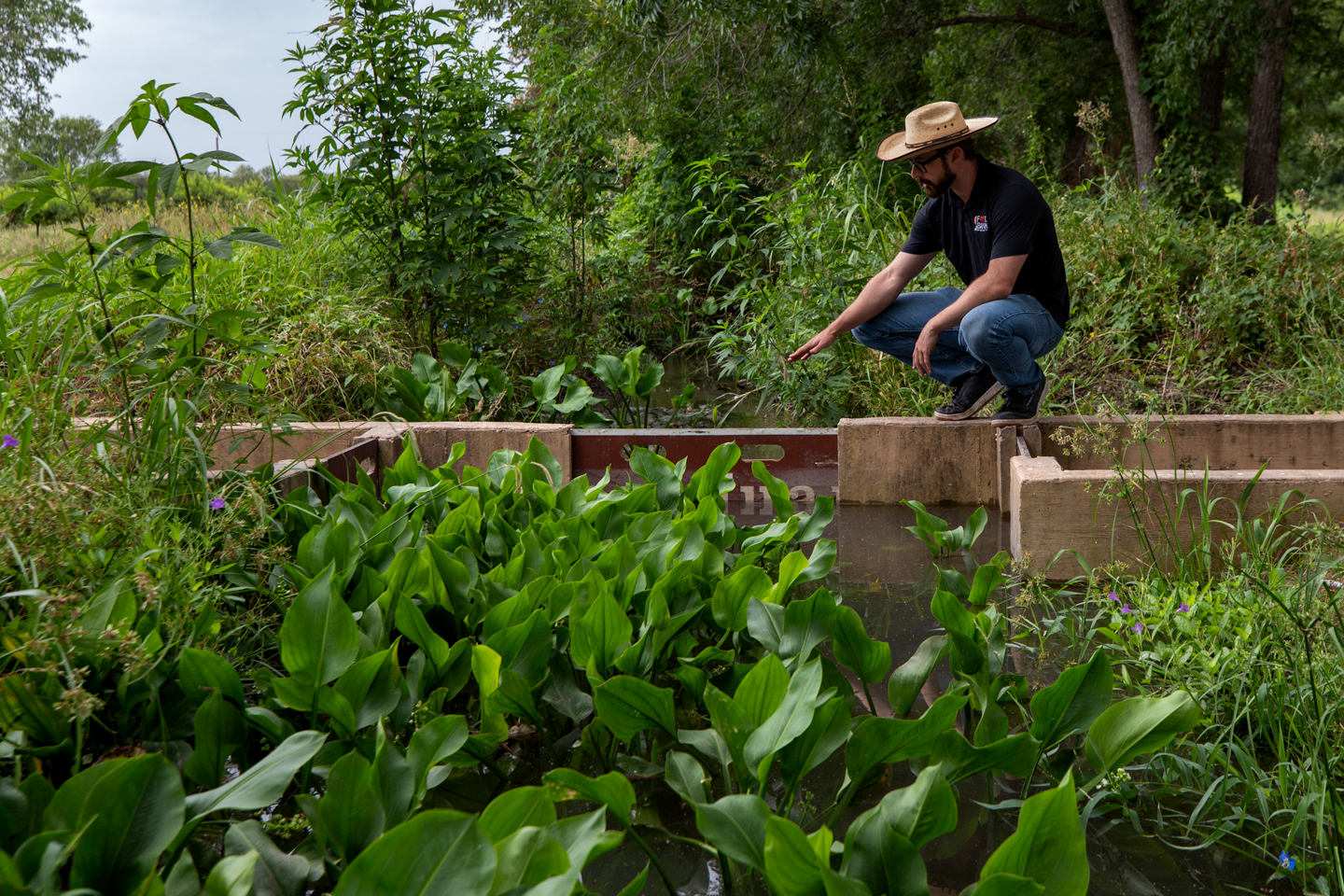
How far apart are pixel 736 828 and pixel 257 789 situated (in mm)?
672

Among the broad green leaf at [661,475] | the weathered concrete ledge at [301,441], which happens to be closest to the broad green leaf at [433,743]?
the broad green leaf at [661,475]

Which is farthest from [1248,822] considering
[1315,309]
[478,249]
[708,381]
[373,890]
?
[708,381]

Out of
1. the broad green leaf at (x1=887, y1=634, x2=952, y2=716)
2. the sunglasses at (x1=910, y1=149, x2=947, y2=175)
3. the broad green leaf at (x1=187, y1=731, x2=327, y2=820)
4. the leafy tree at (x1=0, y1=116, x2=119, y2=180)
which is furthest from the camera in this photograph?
the leafy tree at (x1=0, y1=116, x2=119, y2=180)

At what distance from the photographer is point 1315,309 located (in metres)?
5.12

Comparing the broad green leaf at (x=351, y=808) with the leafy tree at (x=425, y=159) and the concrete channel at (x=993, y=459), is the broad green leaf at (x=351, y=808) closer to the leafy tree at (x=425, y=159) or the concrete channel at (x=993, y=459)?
the concrete channel at (x=993, y=459)

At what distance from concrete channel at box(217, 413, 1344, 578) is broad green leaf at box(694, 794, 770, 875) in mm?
1972

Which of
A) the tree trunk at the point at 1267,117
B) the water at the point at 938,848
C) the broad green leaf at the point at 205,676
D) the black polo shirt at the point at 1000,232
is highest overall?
the tree trunk at the point at 1267,117

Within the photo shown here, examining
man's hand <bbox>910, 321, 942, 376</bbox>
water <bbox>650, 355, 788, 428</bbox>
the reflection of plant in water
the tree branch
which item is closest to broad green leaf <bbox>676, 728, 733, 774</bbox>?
the reflection of plant in water

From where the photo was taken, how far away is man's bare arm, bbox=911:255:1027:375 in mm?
3598

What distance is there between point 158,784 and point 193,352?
4.97 ft

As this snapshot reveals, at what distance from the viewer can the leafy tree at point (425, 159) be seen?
4.48m

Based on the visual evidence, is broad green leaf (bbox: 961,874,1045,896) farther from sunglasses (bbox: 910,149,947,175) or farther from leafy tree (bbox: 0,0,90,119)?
leafy tree (bbox: 0,0,90,119)

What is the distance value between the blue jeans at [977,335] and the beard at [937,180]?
0.47 meters

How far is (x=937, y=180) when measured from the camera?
3809 millimetres
